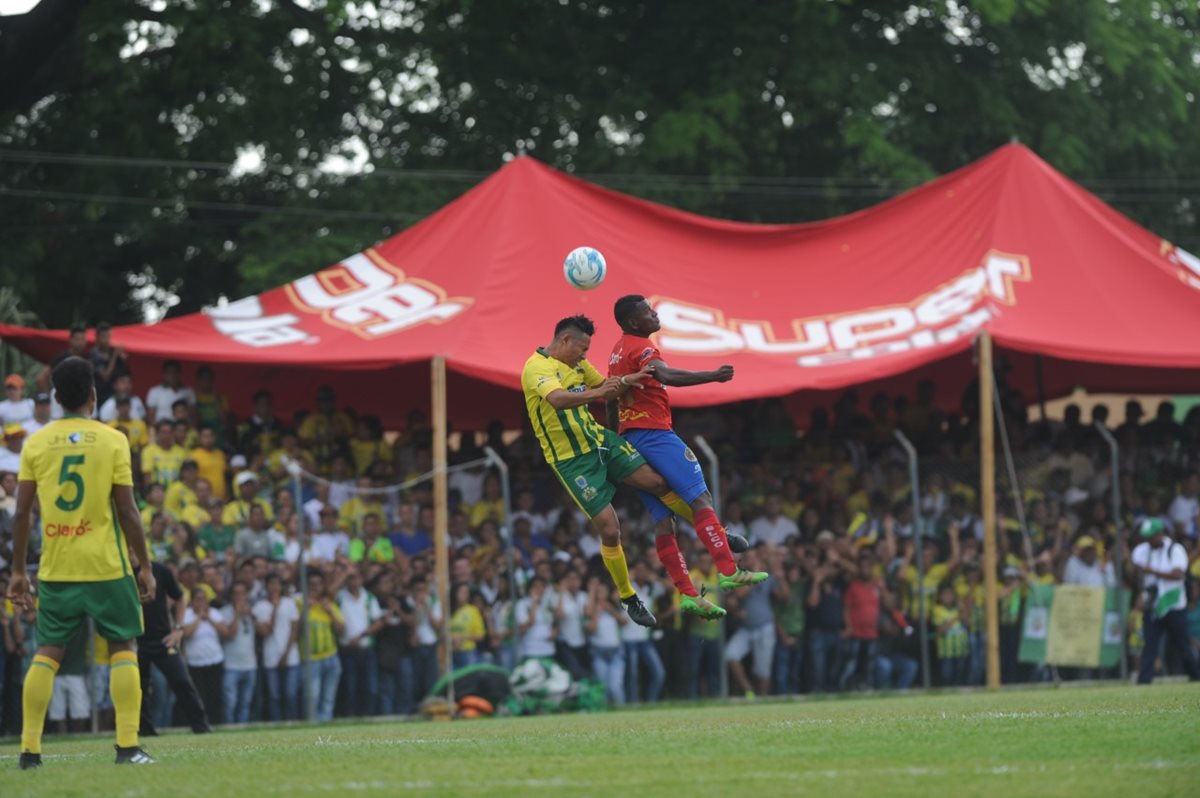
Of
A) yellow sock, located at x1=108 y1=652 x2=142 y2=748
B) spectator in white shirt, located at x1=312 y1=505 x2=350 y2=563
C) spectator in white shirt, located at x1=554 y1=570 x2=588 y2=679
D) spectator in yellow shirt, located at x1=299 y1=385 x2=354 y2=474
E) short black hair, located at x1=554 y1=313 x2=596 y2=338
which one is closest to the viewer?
yellow sock, located at x1=108 y1=652 x2=142 y2=748

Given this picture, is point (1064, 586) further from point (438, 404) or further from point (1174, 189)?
point (1174, 189)

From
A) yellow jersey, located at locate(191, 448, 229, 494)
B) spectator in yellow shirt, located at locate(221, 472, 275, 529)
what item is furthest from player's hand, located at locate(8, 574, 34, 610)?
yellow jersey, located at locate(191, 448, 229, 494)

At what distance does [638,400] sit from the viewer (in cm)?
1310

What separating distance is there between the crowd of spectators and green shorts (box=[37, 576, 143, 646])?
815 centimetres

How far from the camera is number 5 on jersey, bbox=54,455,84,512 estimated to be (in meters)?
10.0

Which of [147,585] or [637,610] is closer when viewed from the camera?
[147,585]

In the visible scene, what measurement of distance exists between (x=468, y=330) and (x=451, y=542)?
2356mm

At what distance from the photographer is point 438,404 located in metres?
19.7

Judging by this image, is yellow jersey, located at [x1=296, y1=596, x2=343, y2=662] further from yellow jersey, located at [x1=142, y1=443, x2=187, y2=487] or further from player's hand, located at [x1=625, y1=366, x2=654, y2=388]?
player's hand, located at [x1=625, y1=366, x2=654, y2=388]

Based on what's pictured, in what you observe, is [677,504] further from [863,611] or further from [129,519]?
[863,611]

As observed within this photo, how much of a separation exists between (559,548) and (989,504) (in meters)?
4.80

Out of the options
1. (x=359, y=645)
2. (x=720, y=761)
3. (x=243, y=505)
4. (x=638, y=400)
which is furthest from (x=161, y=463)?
(x=720, y=761)

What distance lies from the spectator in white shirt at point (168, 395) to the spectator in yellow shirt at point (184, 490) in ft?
3.16

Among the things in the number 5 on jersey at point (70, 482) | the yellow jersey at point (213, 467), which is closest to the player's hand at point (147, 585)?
the number 5 on jersey at point (70, 482)
